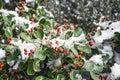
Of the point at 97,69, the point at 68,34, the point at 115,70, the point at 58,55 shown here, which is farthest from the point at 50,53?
the point at 115,70

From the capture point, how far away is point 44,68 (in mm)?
2957

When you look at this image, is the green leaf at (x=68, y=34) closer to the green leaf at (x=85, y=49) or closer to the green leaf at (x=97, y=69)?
the green leaf at (x=85, y=49)

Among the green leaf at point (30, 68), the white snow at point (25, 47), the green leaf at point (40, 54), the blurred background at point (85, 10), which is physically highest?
the blurred background at point (85, 10)

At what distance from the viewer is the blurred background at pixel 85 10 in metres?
6.93

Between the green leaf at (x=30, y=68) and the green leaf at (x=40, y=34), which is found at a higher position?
the green leaf at (x=40, y=34)

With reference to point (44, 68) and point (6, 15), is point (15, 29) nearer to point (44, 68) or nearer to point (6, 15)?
point (6, 15)

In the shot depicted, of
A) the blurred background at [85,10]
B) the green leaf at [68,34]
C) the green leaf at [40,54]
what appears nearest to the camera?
the green leaf at [40,54]

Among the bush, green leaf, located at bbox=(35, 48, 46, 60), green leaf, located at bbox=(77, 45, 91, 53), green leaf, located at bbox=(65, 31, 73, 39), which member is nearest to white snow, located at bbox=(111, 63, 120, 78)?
the bush

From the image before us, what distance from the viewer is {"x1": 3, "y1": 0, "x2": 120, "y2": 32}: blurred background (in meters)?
6.93

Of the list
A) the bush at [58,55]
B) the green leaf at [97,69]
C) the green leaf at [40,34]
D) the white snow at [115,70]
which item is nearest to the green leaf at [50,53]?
the bush at [58,55]

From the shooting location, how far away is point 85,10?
7172 mm

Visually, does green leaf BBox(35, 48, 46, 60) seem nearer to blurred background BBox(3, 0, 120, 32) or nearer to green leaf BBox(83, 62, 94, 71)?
green leaf BBox(83, 62, 94, 71)

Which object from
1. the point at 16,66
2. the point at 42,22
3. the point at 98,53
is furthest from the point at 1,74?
the point at 98,53

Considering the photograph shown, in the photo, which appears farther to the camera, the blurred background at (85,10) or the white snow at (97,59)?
the blurred background at (85,10)
